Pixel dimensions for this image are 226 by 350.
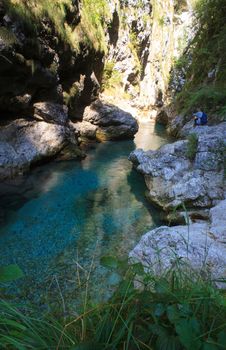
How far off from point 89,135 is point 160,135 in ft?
15.4

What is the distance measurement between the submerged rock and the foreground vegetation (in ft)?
25.7

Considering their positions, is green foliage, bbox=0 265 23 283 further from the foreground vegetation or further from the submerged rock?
the submerged rock

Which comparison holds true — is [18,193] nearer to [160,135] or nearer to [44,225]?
[44,225]

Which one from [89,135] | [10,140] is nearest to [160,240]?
[10,140]

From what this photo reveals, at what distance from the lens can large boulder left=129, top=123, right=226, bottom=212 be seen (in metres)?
6.46

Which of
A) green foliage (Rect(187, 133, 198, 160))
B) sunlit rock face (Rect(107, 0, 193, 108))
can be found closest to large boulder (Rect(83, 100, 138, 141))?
sunlit rock face (Rect(107, 0, 193, 108))

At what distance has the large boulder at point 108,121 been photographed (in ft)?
50.2

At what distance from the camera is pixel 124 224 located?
631 centimetres

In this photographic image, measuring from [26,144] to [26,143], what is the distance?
0.06 meters

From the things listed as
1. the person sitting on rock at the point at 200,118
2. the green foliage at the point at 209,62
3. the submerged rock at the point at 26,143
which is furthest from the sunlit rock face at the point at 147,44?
the submerged rock at the point at 26,143

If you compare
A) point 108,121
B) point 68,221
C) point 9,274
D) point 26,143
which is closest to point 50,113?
point 26,143

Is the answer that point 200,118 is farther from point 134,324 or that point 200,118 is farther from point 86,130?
point 134,324

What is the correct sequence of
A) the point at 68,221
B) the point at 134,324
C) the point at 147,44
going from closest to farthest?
the point at 134,324, the point at 68,221, the point at 147,44

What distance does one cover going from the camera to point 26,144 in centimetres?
995
